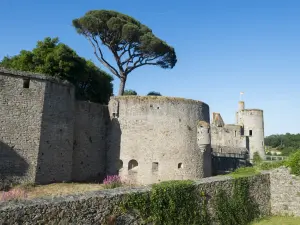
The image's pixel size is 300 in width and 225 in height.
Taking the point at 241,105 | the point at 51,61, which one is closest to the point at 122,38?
the point at 51,61

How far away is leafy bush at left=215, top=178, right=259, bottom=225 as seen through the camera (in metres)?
9.74

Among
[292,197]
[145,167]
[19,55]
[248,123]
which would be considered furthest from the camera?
[248,123]

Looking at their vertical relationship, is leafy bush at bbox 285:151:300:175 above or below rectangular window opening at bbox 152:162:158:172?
above

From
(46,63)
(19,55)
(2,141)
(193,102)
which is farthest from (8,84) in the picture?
(193,102)

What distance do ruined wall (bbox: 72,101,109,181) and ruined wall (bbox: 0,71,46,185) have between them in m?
3.21

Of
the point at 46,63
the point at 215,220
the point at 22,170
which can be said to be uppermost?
the point at 46,63

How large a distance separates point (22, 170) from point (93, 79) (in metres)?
12.7

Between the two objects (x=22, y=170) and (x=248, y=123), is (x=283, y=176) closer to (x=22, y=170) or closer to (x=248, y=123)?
(x=22, y=170)

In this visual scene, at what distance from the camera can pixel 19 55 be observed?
2164 cm

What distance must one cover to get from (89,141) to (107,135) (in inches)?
54.3

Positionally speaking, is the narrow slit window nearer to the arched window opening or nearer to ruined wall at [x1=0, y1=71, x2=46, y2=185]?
ruined wall at [x1=0, y1=71, x2=46, y2=185]

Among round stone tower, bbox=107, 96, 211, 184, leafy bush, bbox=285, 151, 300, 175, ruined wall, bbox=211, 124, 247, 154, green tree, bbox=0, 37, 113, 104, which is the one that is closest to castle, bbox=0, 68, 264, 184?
round stone tower, bbox=107, 96, 211, 184

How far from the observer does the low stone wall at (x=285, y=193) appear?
1184 centimetres

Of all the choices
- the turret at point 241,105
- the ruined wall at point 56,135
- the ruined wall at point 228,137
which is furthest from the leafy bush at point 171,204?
the turret at point 241,105
